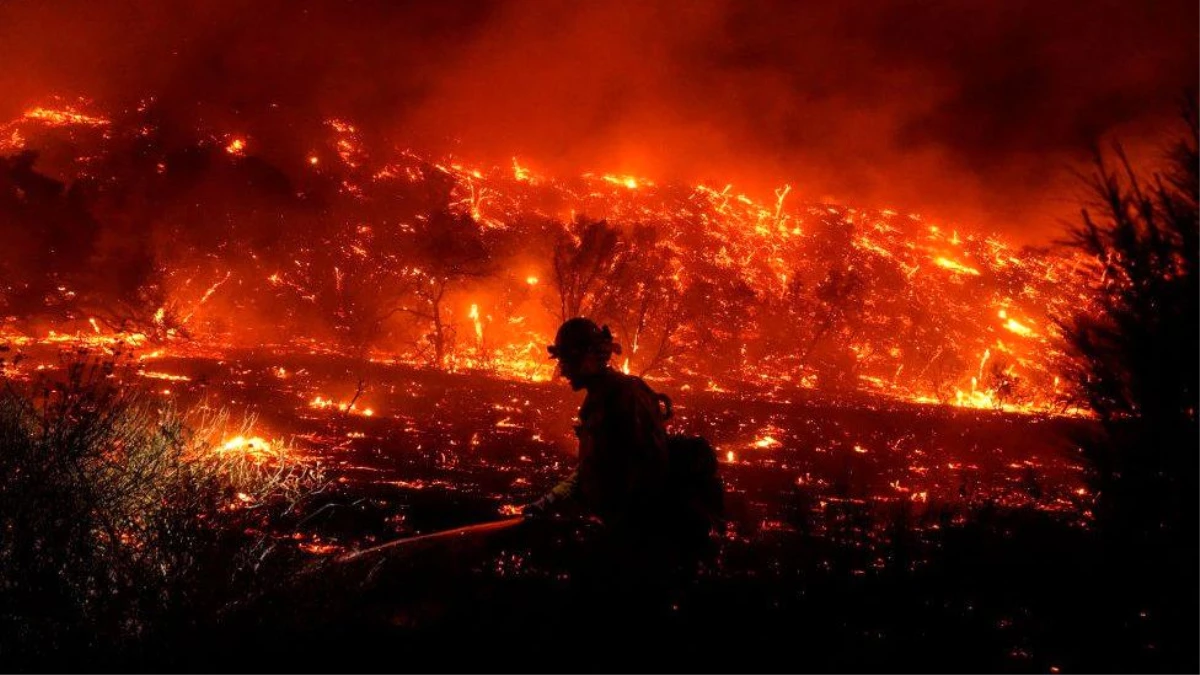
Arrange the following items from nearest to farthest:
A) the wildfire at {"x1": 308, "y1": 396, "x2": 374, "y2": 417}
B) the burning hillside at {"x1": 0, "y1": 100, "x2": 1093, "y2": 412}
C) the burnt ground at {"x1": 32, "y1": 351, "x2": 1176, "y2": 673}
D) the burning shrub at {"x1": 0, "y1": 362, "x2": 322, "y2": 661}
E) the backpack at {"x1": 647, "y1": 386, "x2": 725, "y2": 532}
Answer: the burnt ground at {"x1": 32, "y1": 351, "x2": 1176, "y2": 673} → the backpack at {"x1": 647, "y1": 386, "x2": 725, "y2": 532} → the burning shrub at {"x1": 0, "y1": 362, "x2": 322, "y2": 661} → the wildfire at {"x1": 308, "y1": 396, "x2": 374, "y2": 417} → the burning hillside at {"x1": 0, "y1": 100, "x2": 1093, "y2": 412}

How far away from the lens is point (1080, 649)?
3822mm

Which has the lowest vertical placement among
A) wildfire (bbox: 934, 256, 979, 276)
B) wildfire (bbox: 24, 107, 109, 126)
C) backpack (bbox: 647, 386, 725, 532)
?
backpack (bbox: 647, 386, 725, 532)

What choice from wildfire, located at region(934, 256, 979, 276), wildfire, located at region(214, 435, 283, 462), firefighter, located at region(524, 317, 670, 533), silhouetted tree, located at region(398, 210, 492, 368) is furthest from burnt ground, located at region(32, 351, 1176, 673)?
wildfire, located at region(934, 256, 979, 276)

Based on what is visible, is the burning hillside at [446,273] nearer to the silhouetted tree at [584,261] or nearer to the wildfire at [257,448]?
the silhouetted tree at [584,261]

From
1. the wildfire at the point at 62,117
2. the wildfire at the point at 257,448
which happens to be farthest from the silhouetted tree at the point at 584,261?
the wildfire at the point at 62,117

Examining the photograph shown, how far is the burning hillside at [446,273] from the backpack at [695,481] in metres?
20.1

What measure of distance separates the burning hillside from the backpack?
793 inches

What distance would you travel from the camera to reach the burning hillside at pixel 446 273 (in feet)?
91.2

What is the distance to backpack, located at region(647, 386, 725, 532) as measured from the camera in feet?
12.1

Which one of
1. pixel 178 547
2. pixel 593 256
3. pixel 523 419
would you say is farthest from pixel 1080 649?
pixel 593 256

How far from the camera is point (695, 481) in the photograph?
3730mm

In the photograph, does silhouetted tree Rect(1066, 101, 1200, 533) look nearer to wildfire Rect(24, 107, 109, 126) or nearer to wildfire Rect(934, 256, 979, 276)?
wildfire Rect(24, 107, 109, 126)

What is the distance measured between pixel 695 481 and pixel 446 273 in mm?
37117

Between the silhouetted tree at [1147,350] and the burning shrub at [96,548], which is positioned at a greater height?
the silhouetted tree at [1147,350]
